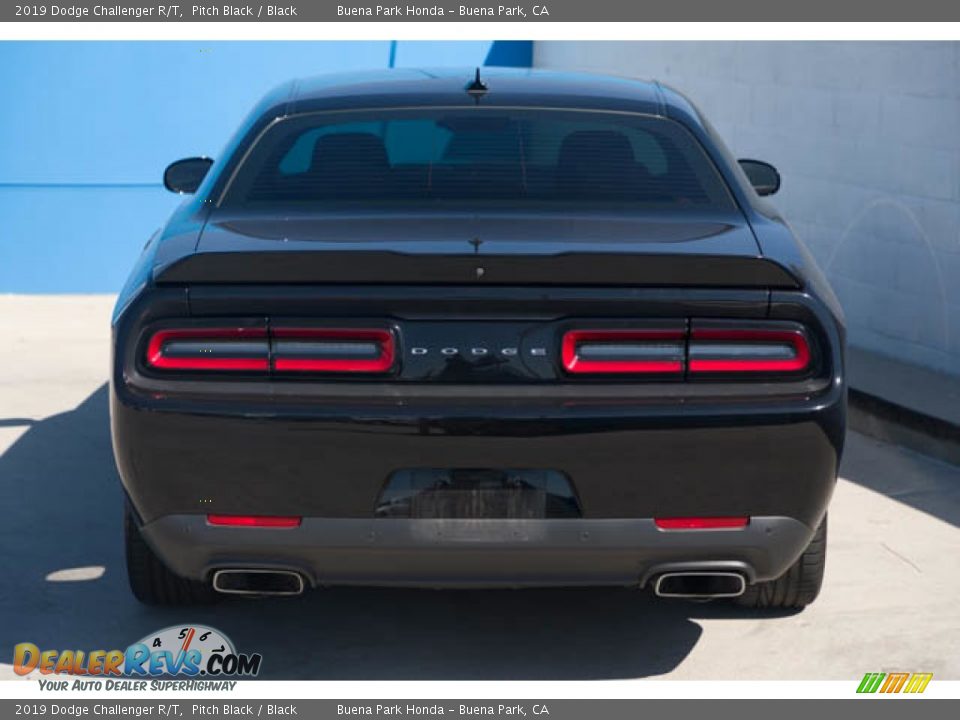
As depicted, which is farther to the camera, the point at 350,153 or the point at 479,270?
the point at 350,153

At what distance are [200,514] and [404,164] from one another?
1408 millimetres

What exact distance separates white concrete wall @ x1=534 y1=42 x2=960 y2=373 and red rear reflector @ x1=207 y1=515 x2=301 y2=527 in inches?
191

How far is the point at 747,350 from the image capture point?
13.0 feet

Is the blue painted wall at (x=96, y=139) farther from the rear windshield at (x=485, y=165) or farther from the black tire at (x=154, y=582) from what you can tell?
the black tire at (x=154, y=582)

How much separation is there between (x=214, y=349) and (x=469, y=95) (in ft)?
5.27

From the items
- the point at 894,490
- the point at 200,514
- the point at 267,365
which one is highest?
the point at 267,365

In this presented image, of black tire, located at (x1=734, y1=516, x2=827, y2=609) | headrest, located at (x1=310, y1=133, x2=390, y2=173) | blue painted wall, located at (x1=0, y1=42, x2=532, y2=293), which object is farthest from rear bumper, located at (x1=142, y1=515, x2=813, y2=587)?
blue painted wall, located at (x1=0, y1=42, x2=532, y2=293)

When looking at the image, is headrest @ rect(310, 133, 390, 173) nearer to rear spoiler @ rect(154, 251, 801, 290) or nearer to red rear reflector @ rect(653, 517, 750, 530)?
rear spoiler @ rect(154, 251, 801, 290)

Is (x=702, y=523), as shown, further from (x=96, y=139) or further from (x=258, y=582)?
(x=96, y=139)

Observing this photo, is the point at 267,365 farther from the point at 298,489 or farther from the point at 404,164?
the point at 404,164

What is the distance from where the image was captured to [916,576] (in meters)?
5.36
